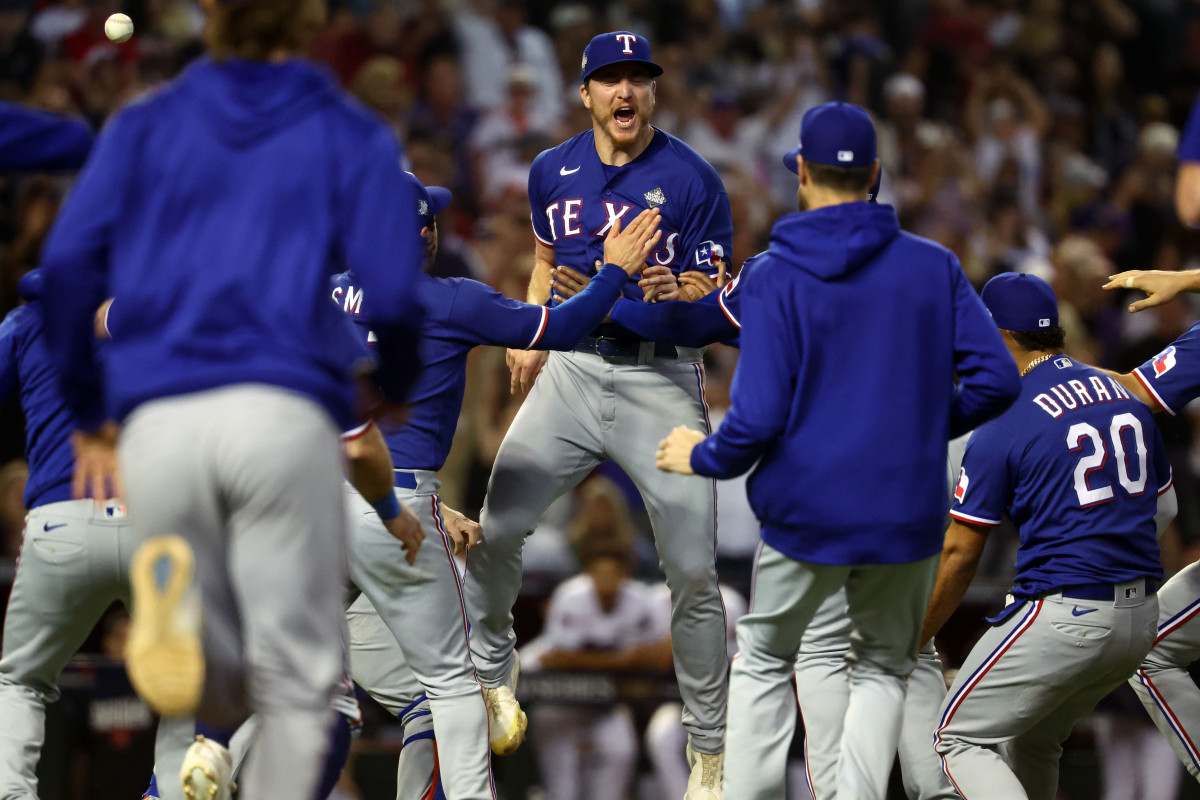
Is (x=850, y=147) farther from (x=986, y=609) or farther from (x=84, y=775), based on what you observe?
(x=84, y=775)

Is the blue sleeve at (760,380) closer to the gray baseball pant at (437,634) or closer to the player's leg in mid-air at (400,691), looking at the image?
the gray baseball pant at (437,634)

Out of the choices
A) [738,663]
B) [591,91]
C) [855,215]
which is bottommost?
[738,663]

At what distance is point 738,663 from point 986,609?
350 cm

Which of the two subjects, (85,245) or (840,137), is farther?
(840,137)

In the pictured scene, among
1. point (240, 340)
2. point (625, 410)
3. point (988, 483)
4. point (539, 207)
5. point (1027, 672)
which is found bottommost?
point (1027, 672)

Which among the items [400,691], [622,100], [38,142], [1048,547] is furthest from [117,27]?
[1048,547]

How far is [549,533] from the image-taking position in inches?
334

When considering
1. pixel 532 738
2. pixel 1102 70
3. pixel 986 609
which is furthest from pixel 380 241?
pixel 1102 70

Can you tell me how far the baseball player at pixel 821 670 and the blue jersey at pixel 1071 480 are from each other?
25.3 inches

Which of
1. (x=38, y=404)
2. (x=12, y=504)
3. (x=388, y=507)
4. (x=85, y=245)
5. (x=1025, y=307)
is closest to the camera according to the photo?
(x=85, y=245)

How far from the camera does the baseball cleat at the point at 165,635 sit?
285cm

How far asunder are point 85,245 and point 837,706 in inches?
116

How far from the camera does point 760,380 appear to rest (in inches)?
153

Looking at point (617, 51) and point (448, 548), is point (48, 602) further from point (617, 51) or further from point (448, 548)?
point (617, 51)
